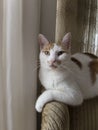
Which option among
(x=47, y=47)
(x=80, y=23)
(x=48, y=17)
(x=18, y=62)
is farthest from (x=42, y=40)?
(x=80, y=23)

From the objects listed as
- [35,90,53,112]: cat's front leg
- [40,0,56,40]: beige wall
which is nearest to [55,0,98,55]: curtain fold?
[40,0,56,40]: beige wall

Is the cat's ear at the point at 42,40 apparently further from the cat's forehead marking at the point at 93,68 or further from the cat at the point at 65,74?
the cat's forehead marking at the point at 93,68

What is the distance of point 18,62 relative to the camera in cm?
133

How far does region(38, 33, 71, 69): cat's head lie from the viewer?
4.23ft

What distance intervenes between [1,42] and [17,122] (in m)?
0.40

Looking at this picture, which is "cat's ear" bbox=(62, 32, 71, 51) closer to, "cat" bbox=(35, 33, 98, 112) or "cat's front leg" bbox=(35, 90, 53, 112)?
"cat" bbox=(35, 33, 98, 112)

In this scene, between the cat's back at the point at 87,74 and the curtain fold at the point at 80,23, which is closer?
the cat's back at the point at 87,74

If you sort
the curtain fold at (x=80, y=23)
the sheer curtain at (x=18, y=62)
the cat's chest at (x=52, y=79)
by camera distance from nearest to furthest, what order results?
the sheer curtain at (x=18, y=62) → the cat's chest at (x=52, y=79) → the curtain fold at (x=80, y=23)

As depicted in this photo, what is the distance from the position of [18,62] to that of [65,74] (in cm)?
21

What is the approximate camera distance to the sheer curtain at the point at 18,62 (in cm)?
124

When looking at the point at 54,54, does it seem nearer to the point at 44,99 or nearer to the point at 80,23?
the point at 44,99

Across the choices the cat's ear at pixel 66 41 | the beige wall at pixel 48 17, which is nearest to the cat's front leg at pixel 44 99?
the cat's ear at pixel 66 41

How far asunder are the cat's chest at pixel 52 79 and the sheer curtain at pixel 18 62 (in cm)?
7

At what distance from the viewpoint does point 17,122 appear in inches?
53.9
